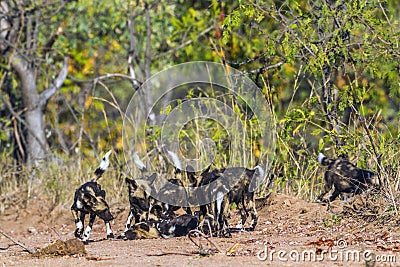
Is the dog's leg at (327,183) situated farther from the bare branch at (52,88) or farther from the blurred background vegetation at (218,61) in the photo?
the bare branch at (52,88)

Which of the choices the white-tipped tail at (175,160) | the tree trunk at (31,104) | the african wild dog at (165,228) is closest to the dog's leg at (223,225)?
the african wild dog at (165,228)

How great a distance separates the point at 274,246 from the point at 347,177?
1.42 metres

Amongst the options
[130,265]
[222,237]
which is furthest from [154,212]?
[130,265]

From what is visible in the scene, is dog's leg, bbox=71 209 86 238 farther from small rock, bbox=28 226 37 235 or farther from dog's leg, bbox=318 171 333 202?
dog's leg, bbox=318 171 333 202

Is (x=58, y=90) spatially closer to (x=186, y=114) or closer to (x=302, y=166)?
(x=186, y=114)

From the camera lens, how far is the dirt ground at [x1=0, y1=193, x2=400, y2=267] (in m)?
5.32

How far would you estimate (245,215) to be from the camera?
280 inches

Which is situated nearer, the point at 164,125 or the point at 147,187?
the point at 147,187

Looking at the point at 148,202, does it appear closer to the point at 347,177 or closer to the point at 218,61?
the point at 347,177

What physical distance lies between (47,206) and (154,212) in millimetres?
2859

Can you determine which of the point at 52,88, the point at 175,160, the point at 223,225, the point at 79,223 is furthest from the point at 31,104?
the point at 223,225

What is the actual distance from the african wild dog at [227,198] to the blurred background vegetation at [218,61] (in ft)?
3.22

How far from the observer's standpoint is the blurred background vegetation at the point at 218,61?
7578 millimetres

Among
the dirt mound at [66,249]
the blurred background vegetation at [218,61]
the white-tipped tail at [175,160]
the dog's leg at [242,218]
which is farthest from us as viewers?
the white-tipped tail at [175,160]
